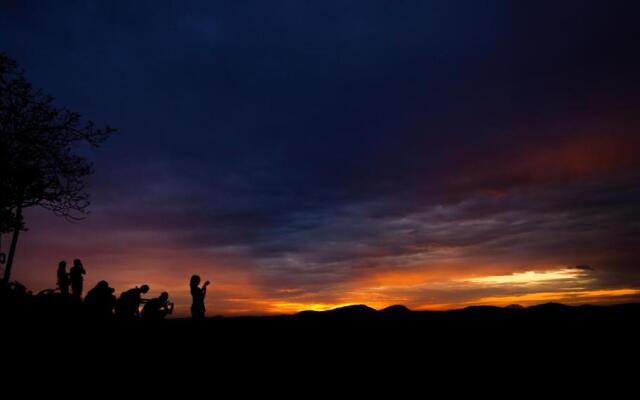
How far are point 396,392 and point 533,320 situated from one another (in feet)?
19.2

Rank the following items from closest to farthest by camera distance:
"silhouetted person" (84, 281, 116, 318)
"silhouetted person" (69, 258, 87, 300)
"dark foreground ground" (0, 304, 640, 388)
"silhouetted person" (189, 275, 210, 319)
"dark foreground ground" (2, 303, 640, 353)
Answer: "dark foreground ground" (0, 304, 640, 388) → "dark foreground ground" (2, 303, 640, 353) → "silhouetted person" (84, 281, 116, 318) → "silhouetted person" (189, 275, 210, 319) → "silhouetted person" (69, 258, 87, 300)

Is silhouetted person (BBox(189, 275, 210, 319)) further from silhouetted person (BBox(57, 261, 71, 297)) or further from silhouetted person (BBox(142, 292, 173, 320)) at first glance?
silhouetted person (BBox(57, 261, 71, 297))

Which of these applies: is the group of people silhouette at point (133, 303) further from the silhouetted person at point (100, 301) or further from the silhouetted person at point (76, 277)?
the silhouetted person at point (76, 277)

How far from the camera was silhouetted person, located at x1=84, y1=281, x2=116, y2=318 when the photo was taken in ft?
48.0

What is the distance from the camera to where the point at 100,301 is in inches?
588

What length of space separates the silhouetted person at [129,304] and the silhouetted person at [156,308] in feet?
1.76

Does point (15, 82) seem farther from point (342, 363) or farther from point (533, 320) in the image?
point (533, 320)

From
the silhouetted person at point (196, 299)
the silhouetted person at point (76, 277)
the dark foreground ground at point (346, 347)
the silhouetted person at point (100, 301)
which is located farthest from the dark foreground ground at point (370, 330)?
the silhouetted person at point (76, 277)

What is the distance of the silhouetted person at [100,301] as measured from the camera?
14.6 metres

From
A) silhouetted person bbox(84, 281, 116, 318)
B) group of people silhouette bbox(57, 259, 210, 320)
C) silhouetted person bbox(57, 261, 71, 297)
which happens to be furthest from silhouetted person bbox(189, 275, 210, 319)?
silhouetted person bbox(57, 261, 71, 297)

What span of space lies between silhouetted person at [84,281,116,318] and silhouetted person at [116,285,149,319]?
35 cm

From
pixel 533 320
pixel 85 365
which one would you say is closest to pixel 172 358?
pixel 85 365

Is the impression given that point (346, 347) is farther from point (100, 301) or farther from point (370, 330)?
point (100, 301)

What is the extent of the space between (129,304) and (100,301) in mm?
982
